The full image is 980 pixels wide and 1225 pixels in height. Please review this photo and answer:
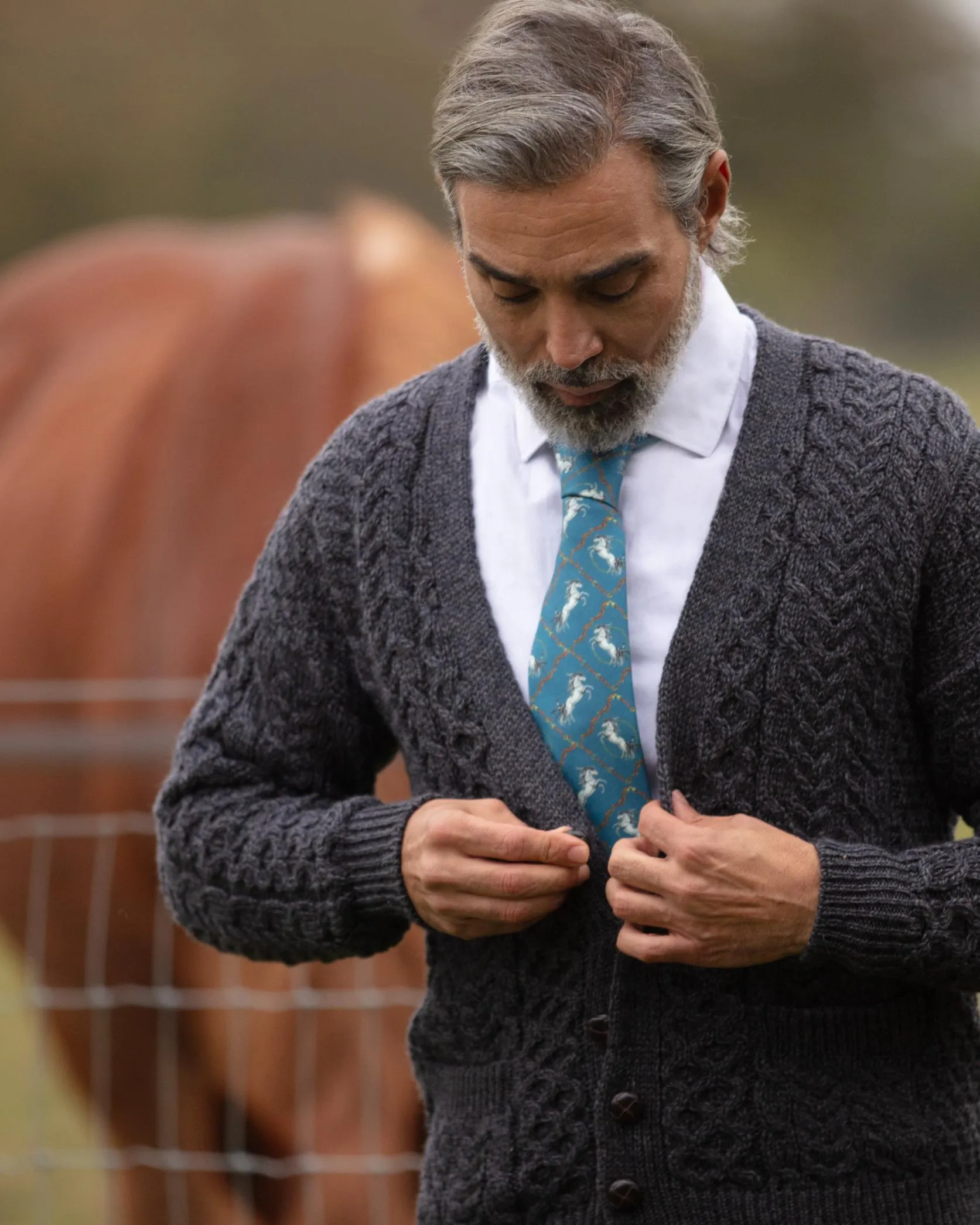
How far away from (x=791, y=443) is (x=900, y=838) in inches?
13.2

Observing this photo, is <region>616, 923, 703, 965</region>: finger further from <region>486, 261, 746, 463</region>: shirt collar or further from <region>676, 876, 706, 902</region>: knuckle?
<region>486, 261, 746, 463</region>: shirt collar

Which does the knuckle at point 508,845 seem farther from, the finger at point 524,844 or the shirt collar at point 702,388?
the shirt collar at point 702,388

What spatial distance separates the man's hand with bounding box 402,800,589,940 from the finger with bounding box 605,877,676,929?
1.6 inches

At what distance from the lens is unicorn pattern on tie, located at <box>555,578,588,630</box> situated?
1.22m

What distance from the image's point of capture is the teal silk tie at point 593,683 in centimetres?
121

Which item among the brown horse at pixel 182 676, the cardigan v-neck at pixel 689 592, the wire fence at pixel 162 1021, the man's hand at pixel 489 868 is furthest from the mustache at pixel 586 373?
the wire fence at pixel 162 1021

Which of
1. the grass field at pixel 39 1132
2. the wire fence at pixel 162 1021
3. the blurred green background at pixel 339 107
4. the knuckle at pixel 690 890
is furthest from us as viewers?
the blurred green background at pixel 339 107

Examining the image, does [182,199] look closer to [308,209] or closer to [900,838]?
[308,209]

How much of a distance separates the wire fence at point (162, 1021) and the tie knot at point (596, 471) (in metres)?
1.48

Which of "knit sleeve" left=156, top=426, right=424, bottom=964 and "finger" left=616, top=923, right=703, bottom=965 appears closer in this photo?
"finger" left=616, top=923, right=703, bottom=965

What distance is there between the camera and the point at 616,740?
1.21 meters

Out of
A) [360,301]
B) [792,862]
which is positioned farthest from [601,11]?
[360,301]

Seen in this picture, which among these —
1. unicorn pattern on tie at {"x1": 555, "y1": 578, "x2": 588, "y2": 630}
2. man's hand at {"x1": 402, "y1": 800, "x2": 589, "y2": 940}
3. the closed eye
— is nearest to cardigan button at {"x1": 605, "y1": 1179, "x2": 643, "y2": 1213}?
man's hand at {"x1": 402, "y1": 800, "x2": 589, "y2": 940}

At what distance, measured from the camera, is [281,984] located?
2.70 metres
